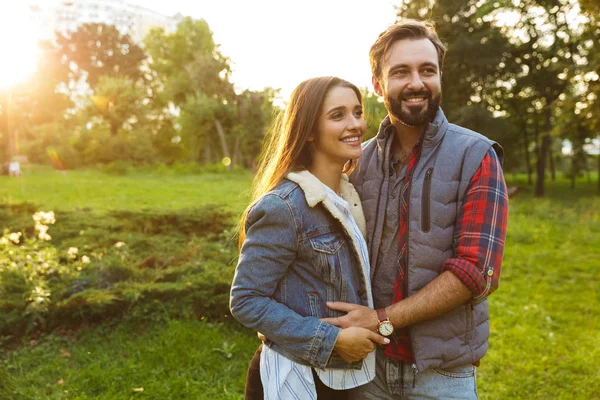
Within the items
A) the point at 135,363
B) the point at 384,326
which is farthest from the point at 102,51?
the point at 384,326

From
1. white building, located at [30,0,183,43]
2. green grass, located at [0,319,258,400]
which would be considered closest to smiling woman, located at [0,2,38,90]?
green grass, located at [0,319,258,400]

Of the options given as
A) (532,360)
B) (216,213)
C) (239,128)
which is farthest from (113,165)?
(532,360)

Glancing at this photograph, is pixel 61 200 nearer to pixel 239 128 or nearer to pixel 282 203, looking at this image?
pixel 282 203

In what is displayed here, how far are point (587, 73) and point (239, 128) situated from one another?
92.9 feet

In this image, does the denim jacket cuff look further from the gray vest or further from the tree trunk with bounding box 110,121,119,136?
the tree trunk with bounding box 110,121,119,136

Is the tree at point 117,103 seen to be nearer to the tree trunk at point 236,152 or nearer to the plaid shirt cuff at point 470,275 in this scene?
the tree trunk at point 236,152

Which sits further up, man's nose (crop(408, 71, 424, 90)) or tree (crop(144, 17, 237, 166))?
tree (crop(144, 17, 237, 166))

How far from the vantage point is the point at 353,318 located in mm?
1918

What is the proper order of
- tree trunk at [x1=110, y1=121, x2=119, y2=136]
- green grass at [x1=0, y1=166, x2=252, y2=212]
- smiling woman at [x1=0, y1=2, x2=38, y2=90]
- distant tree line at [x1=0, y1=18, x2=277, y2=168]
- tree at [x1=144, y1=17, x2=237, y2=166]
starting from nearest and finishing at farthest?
green grass at [x1=0, y1=166, x2=252, y2=212]
smiling woman at [x1=0, y1=2, x2=38, y2=90]
distant tree line at [x1=0, y1=18, x2=277, y2=168]
tree at [x1=144, y1=17, x2=237, y2=166]
tree trunk at [x1=110, y1=121, x2=119, y2=136]

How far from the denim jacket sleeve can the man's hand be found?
0.15 ft

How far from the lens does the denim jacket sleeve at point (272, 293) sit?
1.84m

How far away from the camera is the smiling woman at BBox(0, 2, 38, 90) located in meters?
21.7

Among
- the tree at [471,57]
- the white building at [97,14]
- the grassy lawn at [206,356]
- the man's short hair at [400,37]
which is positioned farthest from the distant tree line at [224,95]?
the white building at [97,14]

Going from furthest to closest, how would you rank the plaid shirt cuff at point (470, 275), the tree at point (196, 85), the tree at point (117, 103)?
the tree at point (196, 85) < the tree at point (117, 103) < the plaid shirt cuff at point (470, 275)
